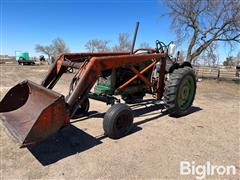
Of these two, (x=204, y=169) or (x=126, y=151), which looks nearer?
(x=204, y=169)

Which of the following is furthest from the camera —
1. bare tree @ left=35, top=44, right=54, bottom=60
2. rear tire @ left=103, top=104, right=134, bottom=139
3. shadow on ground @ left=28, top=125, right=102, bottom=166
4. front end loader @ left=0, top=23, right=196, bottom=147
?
bare tree @ left=35, top=44, right=54, bottom=60

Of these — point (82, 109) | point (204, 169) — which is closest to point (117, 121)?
point (82, 109)

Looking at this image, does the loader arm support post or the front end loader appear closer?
the front end loader

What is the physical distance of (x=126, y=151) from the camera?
3.49m

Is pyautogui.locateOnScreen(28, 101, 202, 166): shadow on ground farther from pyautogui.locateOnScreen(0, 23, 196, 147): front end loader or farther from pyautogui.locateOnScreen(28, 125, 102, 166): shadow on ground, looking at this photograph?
pyautogui.locateOnScreen(0, 23, 196, 147): front end loader

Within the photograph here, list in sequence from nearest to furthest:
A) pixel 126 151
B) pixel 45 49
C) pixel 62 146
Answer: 1. pixel 126 151
2. pixel 62 146
3. pixel 45 49

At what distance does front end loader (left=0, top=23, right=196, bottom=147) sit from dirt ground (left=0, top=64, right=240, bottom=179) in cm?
42

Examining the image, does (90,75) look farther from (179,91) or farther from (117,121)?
(179,91)

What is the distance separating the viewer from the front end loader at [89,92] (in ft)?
10.2

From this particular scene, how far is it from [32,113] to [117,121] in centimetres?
157

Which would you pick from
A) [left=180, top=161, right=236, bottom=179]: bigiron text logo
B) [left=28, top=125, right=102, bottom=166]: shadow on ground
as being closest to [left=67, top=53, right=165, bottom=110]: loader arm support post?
[left=28, top=125, right=102, bottom=166]: shadow on ground

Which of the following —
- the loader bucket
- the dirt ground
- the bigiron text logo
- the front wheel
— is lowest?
the bigiron text logo

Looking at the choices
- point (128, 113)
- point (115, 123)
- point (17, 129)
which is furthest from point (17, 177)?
point (128, 113)

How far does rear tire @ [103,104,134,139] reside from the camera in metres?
3.79
